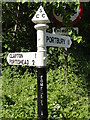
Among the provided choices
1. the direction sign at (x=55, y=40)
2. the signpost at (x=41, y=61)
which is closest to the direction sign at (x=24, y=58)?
the signpost at (x=41, y=61)

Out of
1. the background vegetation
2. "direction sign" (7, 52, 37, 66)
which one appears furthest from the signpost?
the background vegetation

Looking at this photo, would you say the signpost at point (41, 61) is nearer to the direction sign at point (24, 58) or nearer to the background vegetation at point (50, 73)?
the direction sign at point (24, 58)

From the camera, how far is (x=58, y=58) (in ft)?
22.1

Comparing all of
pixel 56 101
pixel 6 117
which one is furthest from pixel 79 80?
pixel 6 117

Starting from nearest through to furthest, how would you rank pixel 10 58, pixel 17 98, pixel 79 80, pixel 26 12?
pixel 10 58 < pixel 17 98 < pixel 79 80 < pixel 26 12

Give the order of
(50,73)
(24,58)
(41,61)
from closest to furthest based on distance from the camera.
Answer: (41,61) → (24,58) → (50,73)

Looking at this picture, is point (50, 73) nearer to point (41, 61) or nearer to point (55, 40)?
point (55, 40)

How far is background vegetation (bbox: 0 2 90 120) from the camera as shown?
202 inches

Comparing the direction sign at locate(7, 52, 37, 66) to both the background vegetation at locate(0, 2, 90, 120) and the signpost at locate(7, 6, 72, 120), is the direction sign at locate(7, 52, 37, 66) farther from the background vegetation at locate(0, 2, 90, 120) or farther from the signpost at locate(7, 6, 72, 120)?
the background vegetation at locate(0, 2, 90, 120)

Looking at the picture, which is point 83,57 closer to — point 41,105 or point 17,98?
point 17,98

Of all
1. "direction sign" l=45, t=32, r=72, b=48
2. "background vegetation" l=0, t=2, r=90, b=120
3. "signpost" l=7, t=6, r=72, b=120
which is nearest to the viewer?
"signpost" l=7, t=6, r=72, b=120

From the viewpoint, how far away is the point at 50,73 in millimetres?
6430

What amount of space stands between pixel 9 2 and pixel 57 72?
78.0 inches

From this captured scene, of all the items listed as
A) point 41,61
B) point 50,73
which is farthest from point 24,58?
point 50,73
